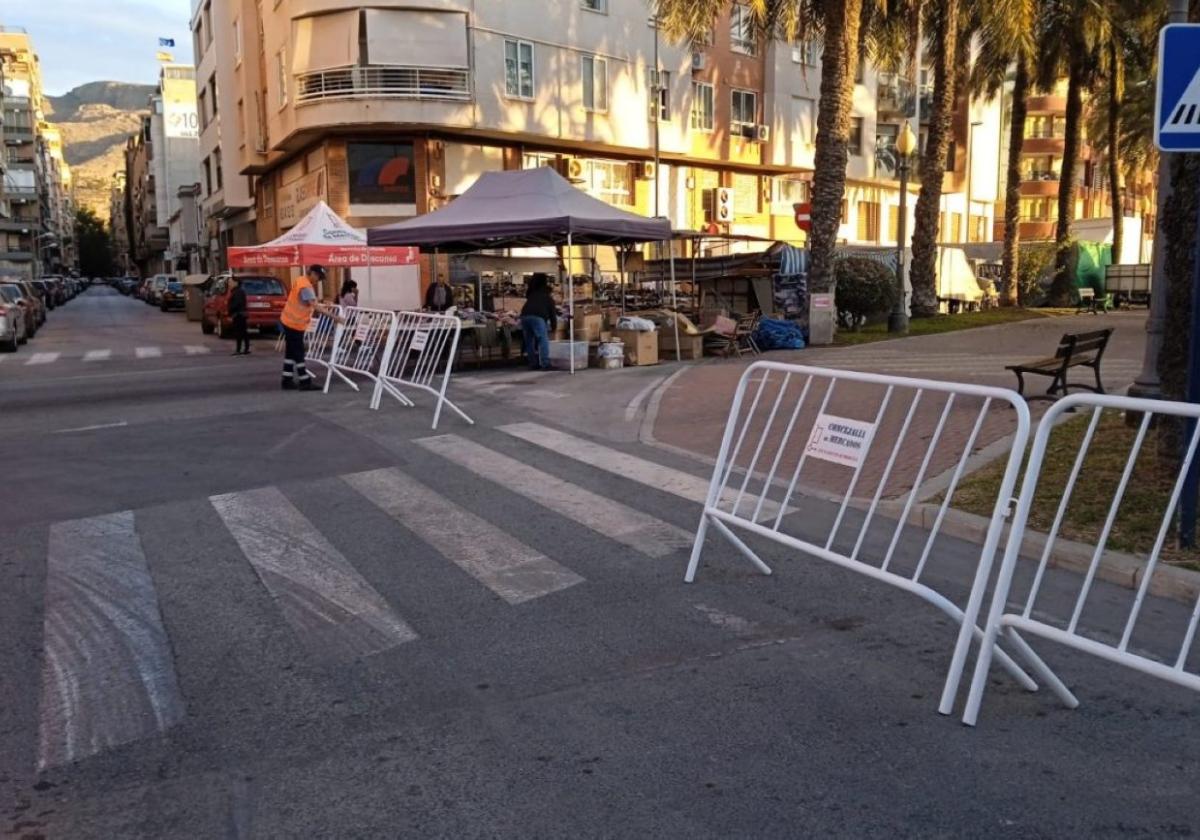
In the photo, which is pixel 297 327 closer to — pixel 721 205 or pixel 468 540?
pixel 468 540

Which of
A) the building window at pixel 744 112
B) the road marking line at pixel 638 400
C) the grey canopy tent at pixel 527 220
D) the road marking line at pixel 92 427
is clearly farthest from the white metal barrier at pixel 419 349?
the building window at pixel 744 112

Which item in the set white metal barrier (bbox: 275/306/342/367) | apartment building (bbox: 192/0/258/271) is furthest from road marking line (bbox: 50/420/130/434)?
apartment building (bbox: 192/0/258/271)

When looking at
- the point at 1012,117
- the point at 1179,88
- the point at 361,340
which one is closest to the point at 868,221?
the point at 1012,117

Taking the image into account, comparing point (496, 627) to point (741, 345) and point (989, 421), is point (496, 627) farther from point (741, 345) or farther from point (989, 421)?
point (741, 345)

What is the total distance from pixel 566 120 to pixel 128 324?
1773cm

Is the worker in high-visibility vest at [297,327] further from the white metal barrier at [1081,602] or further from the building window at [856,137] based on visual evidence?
the building window at [856,137]

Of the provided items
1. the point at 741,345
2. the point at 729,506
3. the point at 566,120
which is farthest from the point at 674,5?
the point at 729,506

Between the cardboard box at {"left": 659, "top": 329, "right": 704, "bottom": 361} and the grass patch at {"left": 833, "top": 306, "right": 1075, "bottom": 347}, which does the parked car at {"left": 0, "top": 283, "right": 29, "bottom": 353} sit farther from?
the grass patch at {"left": 833, "top": 306, "right": 1075, "bottom": 347}

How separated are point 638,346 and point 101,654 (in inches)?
512

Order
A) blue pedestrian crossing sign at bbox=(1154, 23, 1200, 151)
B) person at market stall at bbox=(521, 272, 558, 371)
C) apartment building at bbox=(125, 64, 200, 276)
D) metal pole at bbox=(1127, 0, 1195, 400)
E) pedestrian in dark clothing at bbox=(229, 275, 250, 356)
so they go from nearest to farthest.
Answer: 1. blue pedestrian crossing sign at bbox=(1154, 23, 1200, 151)
2. metal pole at bbox=(1127, 0, 1195, 400)
3. person at market stall at bbox=(521, 272, 558, 371)
4. pedestrian in dark clothing at bbox=(229, 275, 250, 356)
5. apartment building at bbox=(125, 64, 200, 276)

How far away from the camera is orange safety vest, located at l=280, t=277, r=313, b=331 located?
45.5 ft

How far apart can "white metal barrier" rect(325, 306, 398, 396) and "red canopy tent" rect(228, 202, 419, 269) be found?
707 centimetres

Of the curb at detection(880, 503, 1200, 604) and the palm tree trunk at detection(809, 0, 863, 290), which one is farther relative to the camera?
the palm tree trunk at detection(809, 0, 863, 290)

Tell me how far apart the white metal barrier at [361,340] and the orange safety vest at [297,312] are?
48 cm
